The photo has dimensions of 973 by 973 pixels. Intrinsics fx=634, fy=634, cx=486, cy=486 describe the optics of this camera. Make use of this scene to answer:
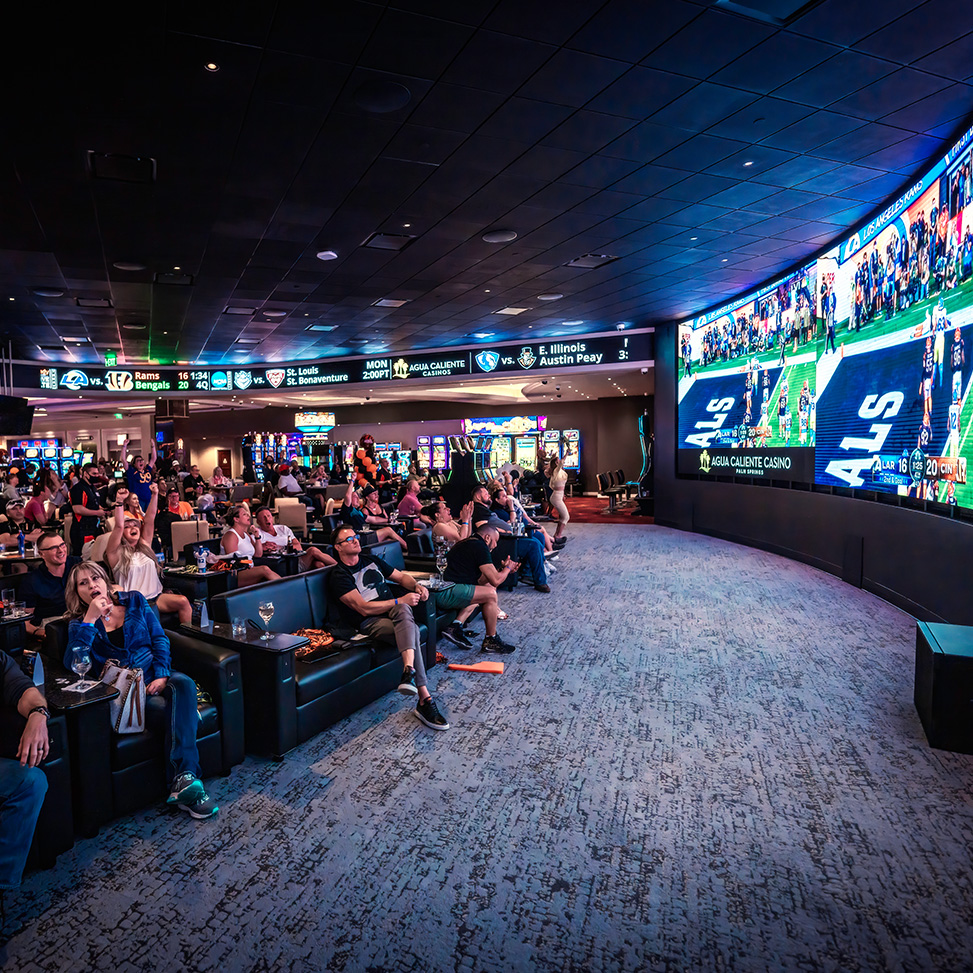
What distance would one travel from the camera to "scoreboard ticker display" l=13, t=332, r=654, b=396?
12477 millimetres

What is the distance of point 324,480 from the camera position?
52.1 ft

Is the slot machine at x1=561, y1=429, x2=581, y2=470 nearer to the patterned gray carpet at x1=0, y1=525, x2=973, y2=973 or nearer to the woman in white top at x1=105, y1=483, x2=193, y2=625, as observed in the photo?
the patterned gray carpet at x1=0, y1=525, x2=973, y2=973

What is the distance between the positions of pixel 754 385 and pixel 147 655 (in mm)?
8976

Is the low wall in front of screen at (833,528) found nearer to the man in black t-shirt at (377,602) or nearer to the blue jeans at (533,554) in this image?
the blue jeans at (533,554)

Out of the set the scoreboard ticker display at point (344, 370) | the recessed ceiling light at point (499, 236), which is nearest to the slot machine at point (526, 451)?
the scoreboard ticker display at point (344, 370)

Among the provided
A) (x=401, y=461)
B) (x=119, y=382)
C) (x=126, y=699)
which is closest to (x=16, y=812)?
(x=126, y=699)

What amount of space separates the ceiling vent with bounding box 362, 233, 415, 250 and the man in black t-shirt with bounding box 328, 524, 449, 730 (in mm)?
3449

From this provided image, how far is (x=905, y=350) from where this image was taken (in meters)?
5.87

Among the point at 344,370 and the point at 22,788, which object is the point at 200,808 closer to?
the point at 22,788

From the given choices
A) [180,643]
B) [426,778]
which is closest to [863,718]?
[426,778]

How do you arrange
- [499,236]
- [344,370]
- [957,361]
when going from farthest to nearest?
1. [344,370]
2. [499,236]
3. [957,361]

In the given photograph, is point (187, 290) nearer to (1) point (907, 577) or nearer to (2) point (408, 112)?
(2) point (408, 112)

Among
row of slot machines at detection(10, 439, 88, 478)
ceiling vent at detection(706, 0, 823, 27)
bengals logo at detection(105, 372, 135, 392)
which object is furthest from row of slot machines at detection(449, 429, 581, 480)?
row of slot machines at detection(10, 439, 88, 478)

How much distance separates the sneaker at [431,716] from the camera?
3.86m
